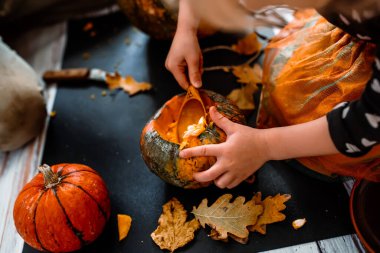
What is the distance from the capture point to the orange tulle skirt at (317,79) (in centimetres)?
85

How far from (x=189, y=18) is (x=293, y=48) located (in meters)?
0.28

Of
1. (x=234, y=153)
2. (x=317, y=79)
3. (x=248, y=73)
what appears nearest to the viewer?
(x=234, y=153)

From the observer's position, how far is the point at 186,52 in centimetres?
95

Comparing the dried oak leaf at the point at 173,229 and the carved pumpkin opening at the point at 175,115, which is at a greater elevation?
the carved pumpkin opening at the point at 175,115

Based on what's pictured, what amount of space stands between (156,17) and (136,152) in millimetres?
457

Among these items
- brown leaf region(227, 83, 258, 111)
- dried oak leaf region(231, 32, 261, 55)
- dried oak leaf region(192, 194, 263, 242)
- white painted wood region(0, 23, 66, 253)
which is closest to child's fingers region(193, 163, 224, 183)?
dried oak leaf region(192, 194, 263, 242)

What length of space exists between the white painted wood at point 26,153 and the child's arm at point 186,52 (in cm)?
52

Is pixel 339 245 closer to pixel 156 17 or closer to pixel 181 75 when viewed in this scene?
pixel 181 75

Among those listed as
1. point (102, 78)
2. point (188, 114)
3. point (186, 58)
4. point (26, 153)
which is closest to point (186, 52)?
point (186, 58)

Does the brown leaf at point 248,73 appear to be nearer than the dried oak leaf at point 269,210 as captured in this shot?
No

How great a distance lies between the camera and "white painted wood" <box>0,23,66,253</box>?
40.9 inches

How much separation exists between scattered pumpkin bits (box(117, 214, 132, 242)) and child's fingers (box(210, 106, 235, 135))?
347 millimetres

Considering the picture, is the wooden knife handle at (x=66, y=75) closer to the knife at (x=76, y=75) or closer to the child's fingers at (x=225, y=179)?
the knife at (x=76, y=75)

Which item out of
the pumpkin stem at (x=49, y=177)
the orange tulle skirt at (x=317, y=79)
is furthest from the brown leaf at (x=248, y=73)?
the pumpkin stem at (x=49, y=177)
